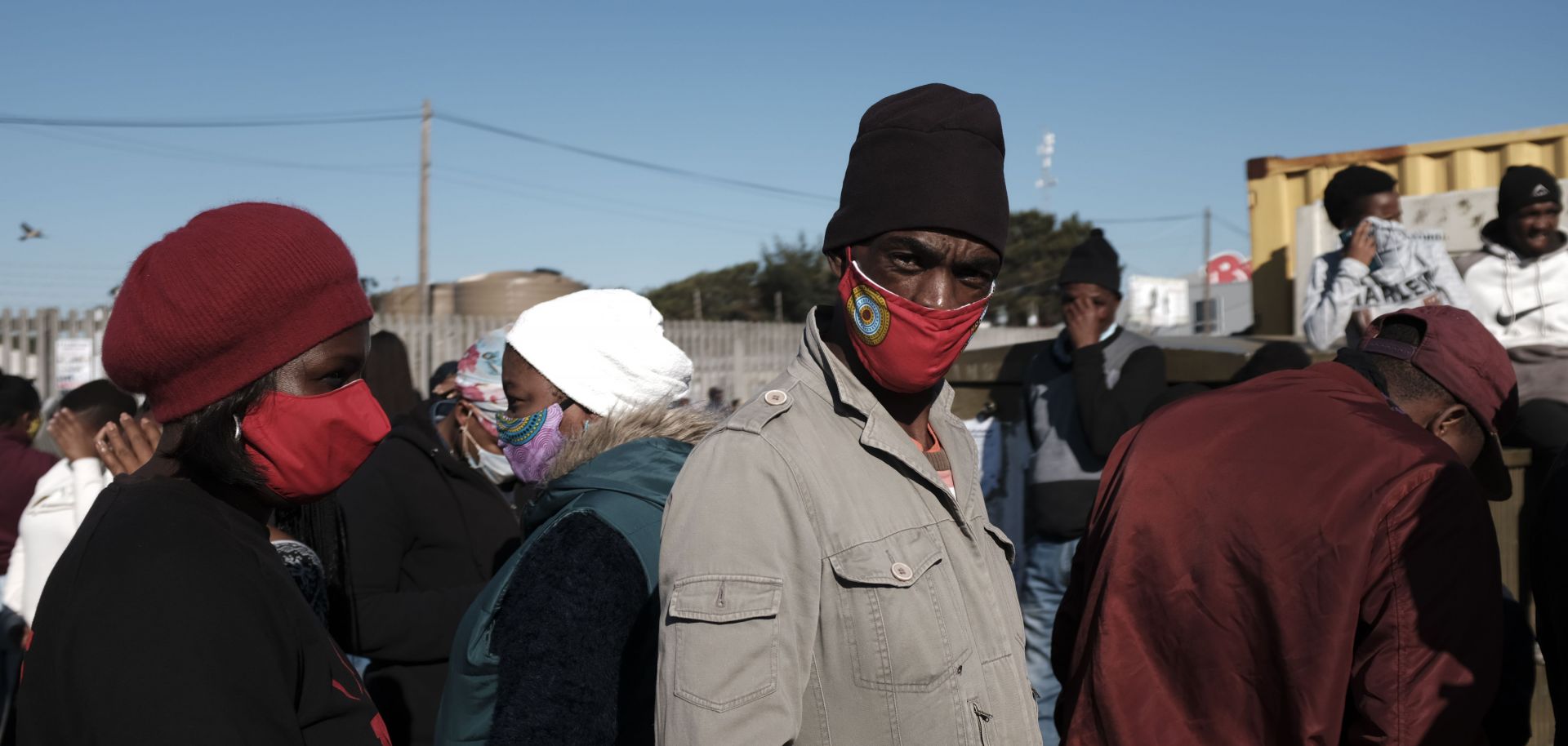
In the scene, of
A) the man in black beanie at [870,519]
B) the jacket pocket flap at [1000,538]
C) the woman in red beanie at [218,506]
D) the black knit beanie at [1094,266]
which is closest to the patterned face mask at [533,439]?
the woman in red beanie at [218,506]

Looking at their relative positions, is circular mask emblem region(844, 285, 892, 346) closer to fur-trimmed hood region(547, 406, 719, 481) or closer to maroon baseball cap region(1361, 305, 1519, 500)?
fur-trimmed hood region(547, 406, 719, 481)

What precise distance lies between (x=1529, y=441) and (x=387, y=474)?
4.18 meters

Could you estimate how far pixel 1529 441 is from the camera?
4246mm

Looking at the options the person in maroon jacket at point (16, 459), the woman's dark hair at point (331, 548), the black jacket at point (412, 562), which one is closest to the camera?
the woman's dark hair at point (331, 548)

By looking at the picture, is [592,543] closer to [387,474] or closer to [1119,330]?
[387,474]

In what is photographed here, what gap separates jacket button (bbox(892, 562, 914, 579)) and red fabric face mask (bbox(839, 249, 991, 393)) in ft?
1.09

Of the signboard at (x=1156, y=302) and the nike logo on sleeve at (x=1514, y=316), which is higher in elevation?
the signboard at (x=1156, y=302)

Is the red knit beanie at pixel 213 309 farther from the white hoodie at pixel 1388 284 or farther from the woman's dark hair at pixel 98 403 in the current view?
the white hoodie at pixel 1388 284

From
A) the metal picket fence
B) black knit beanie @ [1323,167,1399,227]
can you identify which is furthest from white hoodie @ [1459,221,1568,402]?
the metal picket fence

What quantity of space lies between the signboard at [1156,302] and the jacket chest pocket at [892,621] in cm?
2400

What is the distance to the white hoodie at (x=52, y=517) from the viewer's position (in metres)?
4.53

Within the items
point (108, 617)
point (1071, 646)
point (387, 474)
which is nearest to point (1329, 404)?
point (1071, 646)

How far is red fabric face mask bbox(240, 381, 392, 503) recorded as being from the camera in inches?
63.1

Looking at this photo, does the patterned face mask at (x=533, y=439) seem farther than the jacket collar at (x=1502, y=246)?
No
